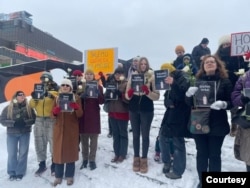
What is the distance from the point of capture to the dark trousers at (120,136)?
5.43 meters

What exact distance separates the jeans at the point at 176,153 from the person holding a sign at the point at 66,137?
158 cm

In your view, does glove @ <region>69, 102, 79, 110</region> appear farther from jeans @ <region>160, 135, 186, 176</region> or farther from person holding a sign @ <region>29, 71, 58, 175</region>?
jeans @ <region>160, 135, 186, 176</region>

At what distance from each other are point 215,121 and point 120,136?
7.35 ft

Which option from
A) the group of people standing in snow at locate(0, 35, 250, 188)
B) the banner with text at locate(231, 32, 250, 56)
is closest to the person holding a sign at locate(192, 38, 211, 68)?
the group of people standing in snow at locate(0, 35, 250, 188)

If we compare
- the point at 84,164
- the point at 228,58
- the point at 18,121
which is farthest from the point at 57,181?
the point at 228,58

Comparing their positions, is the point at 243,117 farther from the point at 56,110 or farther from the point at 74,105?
the point at 56,110

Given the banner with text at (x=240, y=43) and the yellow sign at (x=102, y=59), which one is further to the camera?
the yellow sign at (x=102, y=59)

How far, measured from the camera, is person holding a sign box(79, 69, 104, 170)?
540 centimetres

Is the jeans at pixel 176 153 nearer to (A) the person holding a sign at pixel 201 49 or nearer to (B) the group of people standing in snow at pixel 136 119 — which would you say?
(B) the group of people standing in snow at pixel 136 119

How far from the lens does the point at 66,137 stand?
514 centimetres

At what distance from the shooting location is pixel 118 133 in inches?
216

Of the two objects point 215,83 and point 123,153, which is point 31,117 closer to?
point 123,153

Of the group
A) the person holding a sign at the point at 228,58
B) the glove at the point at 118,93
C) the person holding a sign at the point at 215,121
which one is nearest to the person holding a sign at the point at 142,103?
the glove at the point at 118,93

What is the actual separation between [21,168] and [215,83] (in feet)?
13.9
